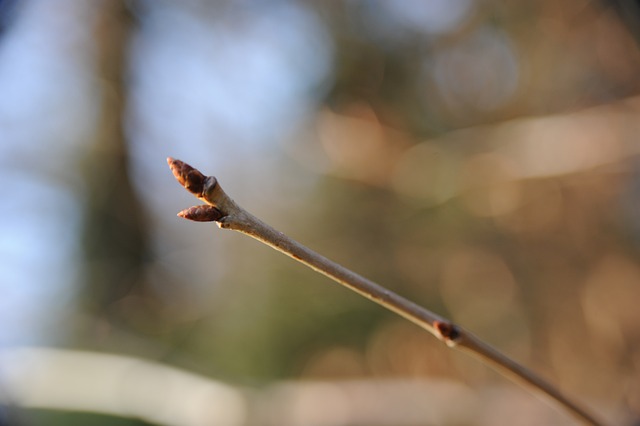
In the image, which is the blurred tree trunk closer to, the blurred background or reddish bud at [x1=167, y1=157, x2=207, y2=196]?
the blurred background

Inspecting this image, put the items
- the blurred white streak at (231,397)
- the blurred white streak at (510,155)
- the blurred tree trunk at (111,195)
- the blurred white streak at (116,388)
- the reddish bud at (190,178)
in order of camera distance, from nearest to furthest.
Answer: the reddish bud at (190,178)
the blurred white streak at (510,155)
the blurred white streak at (231,397)
the blurred white streak at (116,388)
the blurred tree trunk at (111,195)

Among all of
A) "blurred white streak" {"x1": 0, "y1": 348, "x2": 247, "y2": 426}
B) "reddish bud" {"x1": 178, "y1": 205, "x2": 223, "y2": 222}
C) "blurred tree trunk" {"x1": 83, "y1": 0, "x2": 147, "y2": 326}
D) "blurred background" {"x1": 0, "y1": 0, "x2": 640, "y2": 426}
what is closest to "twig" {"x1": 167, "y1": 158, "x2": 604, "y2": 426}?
"reddish bud" {"x1": 178, "y1": 205, "x2": 223, "y2": 222}

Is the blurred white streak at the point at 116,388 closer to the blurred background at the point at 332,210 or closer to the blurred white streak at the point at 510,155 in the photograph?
the blurred background at the point at 332,210

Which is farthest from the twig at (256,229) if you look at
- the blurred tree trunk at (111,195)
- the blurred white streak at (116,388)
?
the blurred tree trunk at (111,195)

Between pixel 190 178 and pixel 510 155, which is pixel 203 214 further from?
pixel 510 155

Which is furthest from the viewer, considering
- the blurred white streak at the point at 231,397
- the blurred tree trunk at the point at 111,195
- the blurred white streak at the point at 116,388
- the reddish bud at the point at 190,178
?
the blurred tree trunk at the point at 111,195

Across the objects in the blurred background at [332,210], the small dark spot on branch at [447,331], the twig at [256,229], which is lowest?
the small dark spot on branch at [447,331]

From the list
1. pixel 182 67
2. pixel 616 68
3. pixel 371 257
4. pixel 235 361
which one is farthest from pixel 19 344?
pixel 616 68
